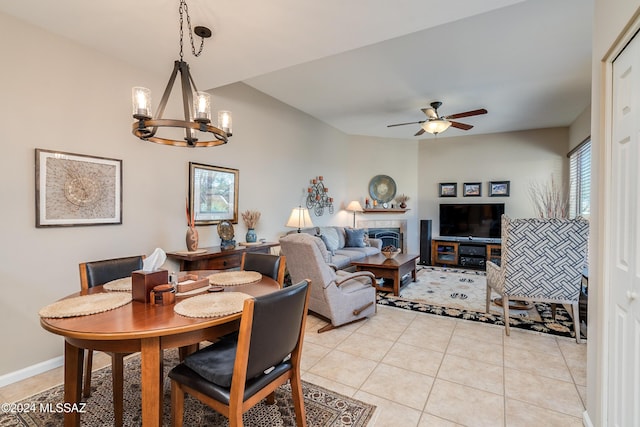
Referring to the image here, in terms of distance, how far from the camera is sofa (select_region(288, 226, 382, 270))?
4855 mm

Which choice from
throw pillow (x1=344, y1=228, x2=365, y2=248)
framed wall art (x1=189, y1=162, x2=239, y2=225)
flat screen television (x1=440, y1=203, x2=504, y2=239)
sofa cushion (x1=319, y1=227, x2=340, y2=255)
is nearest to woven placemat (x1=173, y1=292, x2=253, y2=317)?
framed wall art (x1=189, y1=162, x2=239, y2=225)

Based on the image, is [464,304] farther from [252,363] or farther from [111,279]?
[111,279]

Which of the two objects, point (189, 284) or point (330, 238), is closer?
point (189, 284)

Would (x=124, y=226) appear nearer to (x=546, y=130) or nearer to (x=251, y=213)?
(x=251, y=213)

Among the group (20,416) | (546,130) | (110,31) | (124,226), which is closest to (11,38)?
(110,31)

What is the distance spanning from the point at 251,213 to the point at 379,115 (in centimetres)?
300

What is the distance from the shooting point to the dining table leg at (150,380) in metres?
1.30

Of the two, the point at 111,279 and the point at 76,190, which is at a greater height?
the point at 76,190

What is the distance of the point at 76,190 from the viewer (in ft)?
8.25

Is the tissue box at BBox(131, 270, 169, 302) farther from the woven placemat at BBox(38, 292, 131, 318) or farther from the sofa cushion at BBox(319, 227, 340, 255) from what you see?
the sofa cushion at BBox(319, 227, 340, 255)

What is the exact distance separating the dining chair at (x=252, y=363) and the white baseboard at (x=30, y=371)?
174 cm

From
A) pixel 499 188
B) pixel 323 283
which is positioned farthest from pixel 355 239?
pixel 499 188

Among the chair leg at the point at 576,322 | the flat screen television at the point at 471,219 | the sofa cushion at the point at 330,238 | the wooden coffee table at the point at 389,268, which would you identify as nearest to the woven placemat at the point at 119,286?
the wooden coffee table at the point at 389,268

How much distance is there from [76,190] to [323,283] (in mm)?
2328
